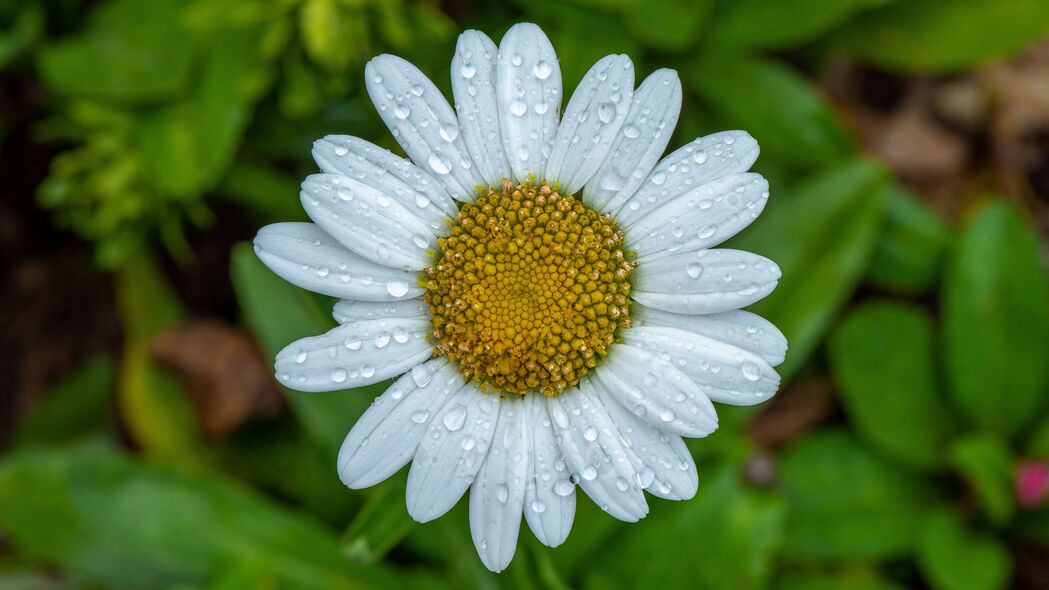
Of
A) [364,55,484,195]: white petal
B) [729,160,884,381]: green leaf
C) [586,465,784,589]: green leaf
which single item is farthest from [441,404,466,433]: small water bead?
[729,160,884,381]: green leaf

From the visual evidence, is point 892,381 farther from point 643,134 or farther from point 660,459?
point 643,134

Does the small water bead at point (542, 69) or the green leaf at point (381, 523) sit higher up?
the small water bead at point (542, 69)

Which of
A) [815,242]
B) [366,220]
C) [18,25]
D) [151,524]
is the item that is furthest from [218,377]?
[815,242]

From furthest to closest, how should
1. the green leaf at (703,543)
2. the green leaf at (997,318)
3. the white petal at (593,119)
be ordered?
the green leaf at (997,318)
the green leaf at (703,543)
the white petal at (593,119)

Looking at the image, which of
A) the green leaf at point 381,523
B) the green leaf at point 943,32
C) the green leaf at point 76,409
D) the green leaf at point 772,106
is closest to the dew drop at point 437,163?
the green leaf at point 381,523

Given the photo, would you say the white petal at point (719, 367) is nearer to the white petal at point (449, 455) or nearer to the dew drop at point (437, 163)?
the white petal at point (449, 455)

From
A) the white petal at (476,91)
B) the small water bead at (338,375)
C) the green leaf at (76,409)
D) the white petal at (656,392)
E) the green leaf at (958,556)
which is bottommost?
the green leaf at (76,409)
